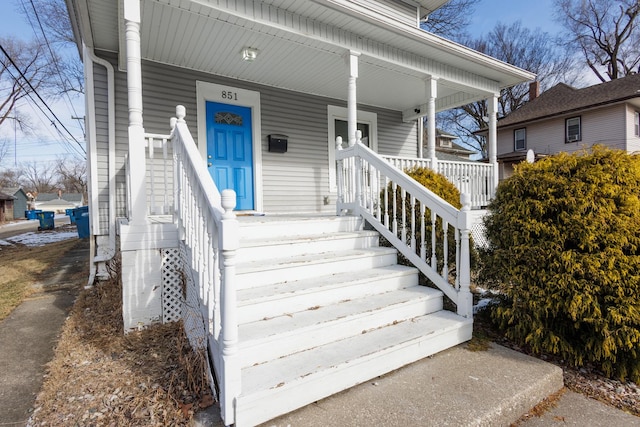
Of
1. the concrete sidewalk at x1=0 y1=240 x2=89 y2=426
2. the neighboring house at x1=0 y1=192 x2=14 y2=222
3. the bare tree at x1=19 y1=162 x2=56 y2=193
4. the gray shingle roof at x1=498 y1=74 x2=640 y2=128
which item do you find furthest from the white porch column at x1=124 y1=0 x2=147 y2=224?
the bare tree at x1=19 y1=162 x2=56 y2=193

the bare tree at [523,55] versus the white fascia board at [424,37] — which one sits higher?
the bare tree at [523,55]

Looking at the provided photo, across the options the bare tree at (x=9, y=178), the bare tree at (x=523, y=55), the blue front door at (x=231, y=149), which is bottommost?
the blue front door at (x=231, y=149)

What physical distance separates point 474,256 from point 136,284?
3103mm

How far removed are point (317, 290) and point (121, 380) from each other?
4.70 ft

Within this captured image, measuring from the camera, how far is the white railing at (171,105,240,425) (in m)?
1.70

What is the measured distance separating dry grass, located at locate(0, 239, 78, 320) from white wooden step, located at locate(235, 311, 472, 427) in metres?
3.52

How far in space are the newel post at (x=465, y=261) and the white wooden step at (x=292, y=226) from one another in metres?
1.38

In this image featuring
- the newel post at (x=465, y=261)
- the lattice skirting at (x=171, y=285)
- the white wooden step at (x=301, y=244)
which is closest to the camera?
the newel post at (x=465, y=261)

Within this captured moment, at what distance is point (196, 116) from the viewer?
5.38m

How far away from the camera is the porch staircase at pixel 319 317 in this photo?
191cm

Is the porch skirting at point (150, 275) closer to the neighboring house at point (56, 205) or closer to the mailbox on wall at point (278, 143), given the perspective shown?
Result: the mailbox on wall at point (278, 143)

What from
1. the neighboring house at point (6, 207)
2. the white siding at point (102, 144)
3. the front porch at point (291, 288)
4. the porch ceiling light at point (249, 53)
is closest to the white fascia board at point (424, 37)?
the porch ceiling light at point (249, 53)

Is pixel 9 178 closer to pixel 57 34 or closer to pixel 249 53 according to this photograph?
pixel 57 34

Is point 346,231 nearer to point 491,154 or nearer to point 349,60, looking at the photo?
point 349,60
